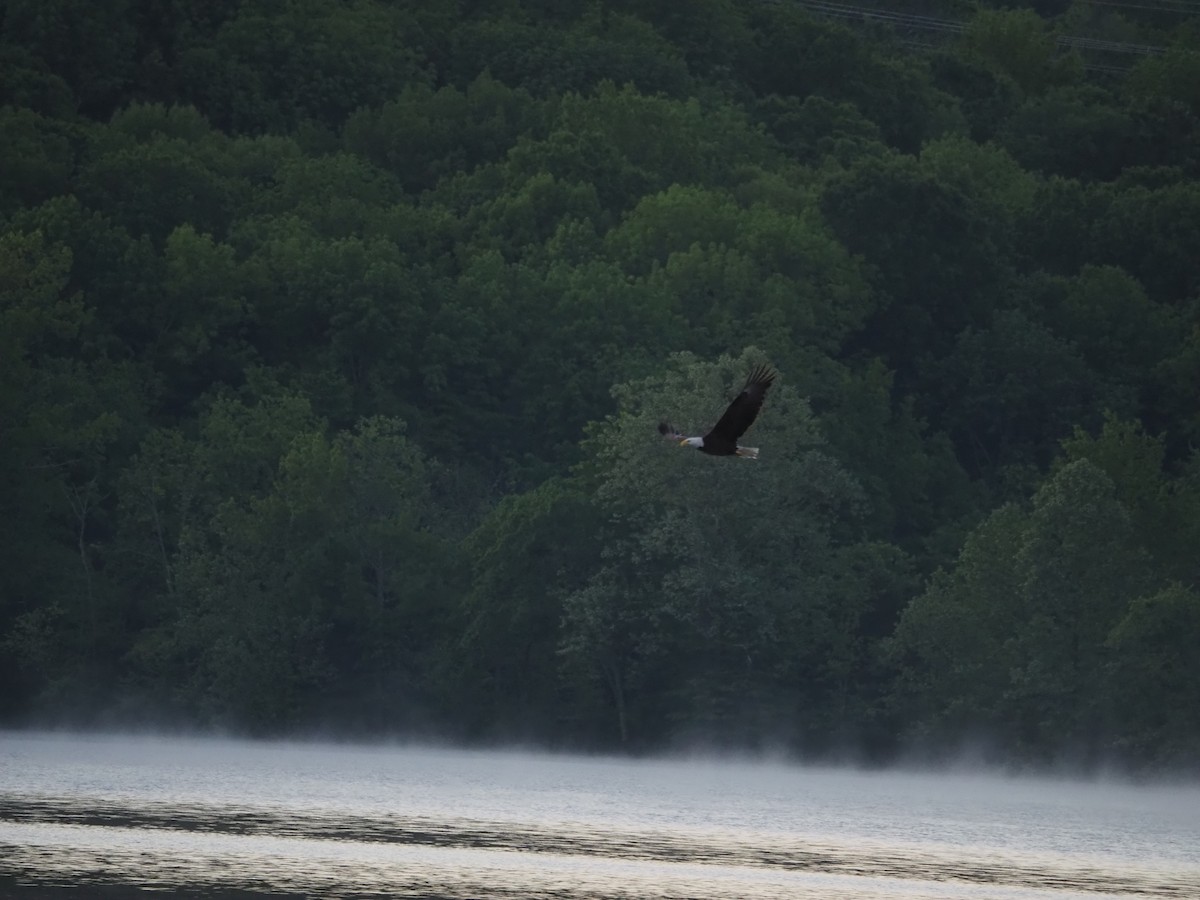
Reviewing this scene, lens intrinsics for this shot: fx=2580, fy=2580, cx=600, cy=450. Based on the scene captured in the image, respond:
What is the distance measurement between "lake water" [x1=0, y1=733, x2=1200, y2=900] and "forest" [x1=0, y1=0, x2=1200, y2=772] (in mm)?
4945

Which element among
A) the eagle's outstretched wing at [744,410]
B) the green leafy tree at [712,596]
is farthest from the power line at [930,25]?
the eagle's outstretched wing at [744,410]

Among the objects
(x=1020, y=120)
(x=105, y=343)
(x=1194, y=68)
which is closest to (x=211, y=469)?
(x=105, y=343)

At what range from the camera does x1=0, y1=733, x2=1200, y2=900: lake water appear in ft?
152

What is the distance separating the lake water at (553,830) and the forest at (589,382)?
494 cm

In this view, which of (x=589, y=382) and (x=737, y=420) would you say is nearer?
(x=737, y=420)

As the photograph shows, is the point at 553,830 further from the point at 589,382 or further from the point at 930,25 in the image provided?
the point at 930,25

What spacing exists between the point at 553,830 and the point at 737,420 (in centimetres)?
2244

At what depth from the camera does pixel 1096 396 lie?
108438 millimetres

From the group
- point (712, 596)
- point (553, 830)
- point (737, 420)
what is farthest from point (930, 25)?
point (737, 420)

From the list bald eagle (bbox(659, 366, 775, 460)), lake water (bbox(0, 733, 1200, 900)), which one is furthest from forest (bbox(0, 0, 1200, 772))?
bald eagle (bbox(659, 366, 775, 460))

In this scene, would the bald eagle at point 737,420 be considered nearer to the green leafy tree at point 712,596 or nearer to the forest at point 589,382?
the forest at point 589,382

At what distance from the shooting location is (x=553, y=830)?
5631 centimetres

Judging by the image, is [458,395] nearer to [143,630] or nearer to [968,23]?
[143,630]

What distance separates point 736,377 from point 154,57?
5853 centimetres
